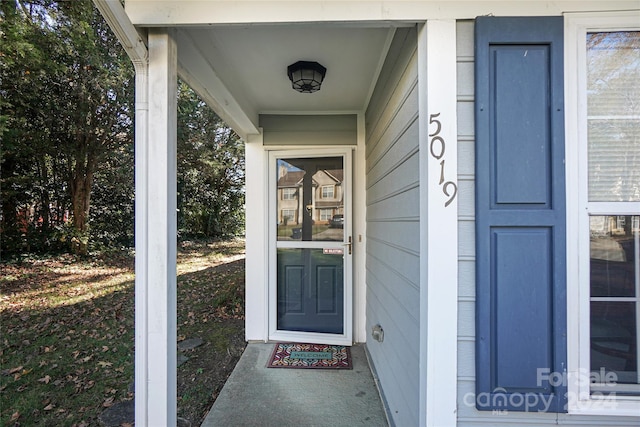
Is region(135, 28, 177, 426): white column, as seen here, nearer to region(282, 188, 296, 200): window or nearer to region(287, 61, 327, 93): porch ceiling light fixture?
region(287, 61, 327, 93): porch ceiling light fixture

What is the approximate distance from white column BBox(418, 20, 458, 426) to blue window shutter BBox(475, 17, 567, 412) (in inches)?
3.6

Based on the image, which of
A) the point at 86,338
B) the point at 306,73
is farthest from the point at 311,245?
the point at 86,338

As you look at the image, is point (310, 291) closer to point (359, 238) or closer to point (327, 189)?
point (359, 238)

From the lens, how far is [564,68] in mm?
1132

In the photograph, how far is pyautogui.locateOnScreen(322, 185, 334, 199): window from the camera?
2.93 metres

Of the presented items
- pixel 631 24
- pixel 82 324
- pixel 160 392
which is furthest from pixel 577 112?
pixel 82 324

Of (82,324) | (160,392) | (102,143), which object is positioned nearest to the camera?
(160,392)

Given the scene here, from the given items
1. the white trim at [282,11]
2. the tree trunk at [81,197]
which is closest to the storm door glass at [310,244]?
the white trim at [282,11]

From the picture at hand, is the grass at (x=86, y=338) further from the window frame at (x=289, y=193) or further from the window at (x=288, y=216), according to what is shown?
the window frame at (x=289, y=193)

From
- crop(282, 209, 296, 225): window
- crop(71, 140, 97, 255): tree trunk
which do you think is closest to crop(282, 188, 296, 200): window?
crop(282, 209, 296, 225): window

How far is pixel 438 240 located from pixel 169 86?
130 centimetres

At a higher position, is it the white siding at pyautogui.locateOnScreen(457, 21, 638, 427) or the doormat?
the white siding at pyautogui.locateOnScreen(457, 21, 638, 427)

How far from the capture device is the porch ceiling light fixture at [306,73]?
1954 mm

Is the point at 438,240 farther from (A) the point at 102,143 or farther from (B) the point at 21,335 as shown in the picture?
(A) the point at 102,143
